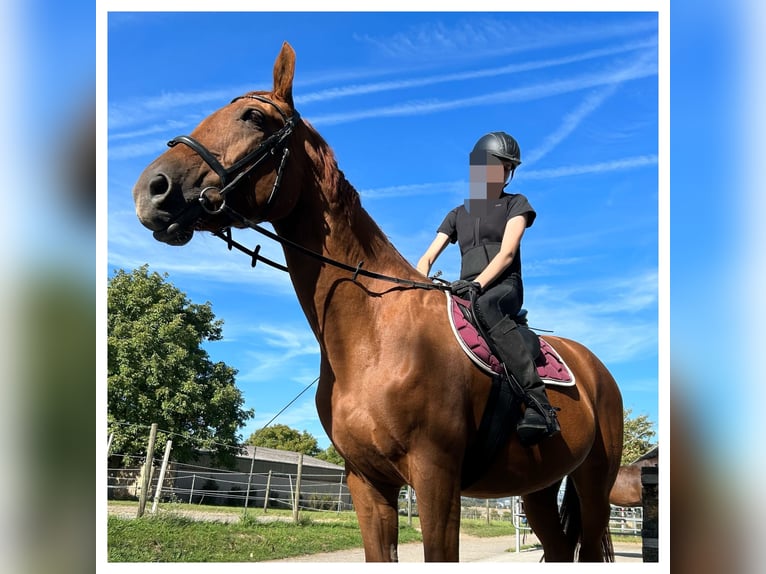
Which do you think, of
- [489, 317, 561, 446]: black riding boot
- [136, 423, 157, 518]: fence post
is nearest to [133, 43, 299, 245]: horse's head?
[489, 317, 561, 446]: black riding boot

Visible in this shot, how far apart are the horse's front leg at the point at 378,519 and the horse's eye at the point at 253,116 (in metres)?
2.27

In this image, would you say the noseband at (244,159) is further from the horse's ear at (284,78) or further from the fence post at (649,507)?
the fence post at (649,507)

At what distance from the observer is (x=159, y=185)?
3744 millimetres

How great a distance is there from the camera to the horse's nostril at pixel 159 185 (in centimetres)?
372

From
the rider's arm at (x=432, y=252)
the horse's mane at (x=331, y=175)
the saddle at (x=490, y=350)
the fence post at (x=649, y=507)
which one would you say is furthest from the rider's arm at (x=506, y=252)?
the fence post at (x=649, y=507)

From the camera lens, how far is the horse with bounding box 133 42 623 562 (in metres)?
3.77

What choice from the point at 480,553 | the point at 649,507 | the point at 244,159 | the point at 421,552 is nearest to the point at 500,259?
the point at 244,159

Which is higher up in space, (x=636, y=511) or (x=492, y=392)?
(x=492, y=392)

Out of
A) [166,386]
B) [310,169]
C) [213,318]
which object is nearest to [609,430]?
[310,169]

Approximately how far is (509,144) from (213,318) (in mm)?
27502

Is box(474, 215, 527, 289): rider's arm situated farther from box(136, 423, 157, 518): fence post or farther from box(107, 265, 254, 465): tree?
box(107, 265, 254, 465): tree

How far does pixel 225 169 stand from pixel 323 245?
75 cm
